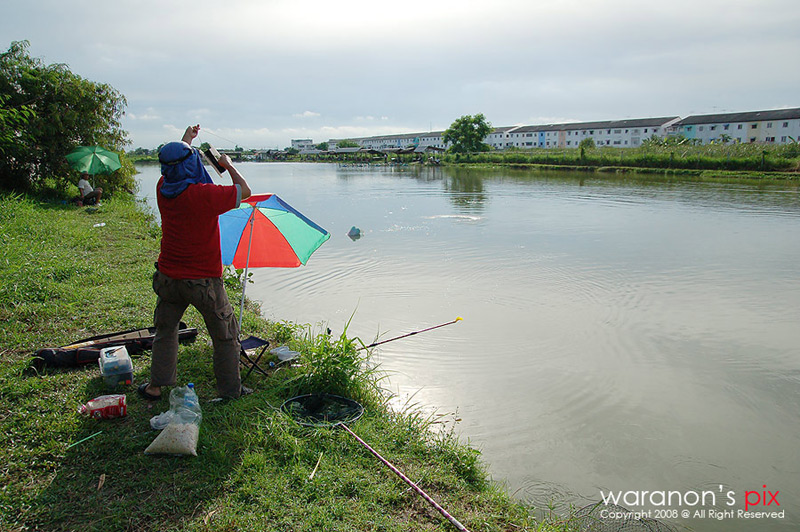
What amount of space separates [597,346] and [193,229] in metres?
4.79

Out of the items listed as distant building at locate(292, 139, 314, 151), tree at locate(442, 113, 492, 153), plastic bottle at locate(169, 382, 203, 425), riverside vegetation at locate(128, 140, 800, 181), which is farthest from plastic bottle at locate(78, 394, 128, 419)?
distant building at locate(292, 139, 314, 151)

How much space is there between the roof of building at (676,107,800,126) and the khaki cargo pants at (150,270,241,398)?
75324mm

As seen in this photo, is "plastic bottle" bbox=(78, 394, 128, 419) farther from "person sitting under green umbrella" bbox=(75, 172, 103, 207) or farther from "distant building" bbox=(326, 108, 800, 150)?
"distant building" bbox=(326, 108, 800, 150)

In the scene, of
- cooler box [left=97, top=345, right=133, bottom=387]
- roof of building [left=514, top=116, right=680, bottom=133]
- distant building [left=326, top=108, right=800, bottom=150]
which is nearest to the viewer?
cooler box [left=97, top=345, right=133, bottom=387]

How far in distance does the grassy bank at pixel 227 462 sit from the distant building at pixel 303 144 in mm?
156810

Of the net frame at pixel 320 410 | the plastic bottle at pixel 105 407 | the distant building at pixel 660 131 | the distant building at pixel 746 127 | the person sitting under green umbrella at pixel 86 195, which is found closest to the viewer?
the plastic bottle at pixel 105 407

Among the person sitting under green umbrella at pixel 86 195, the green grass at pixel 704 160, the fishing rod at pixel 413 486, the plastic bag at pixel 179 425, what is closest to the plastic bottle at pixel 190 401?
the plastic bag at pixel 179 425

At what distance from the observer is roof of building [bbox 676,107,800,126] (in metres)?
60.6

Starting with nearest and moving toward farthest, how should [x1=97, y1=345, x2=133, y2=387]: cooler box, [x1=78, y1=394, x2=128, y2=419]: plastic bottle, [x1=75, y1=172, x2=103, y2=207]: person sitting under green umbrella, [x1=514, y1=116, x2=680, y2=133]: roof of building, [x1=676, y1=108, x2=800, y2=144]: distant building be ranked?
[x1=78, y1=394, x2=128, y2=419]: plastic bottle, [x1=97, y1=345, x2=133, y2=387]: cooler box, [x1=75, y1=172, x2=103, y2=207]: person sitting under green umbrella, [x1=676, y1=108, x2=800, y2=144]: distant building, [x1=514, y1=116, x2=680, y2=133]: roof of building

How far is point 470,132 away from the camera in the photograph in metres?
63.9

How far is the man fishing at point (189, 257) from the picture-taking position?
3.35 metres

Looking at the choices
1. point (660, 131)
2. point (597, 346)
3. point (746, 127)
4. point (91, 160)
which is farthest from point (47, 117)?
point (660, 131)

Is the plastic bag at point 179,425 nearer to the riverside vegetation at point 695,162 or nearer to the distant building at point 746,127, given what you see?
the riverside vegetation at point 695,162

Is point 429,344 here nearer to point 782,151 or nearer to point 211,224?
point 211,224
